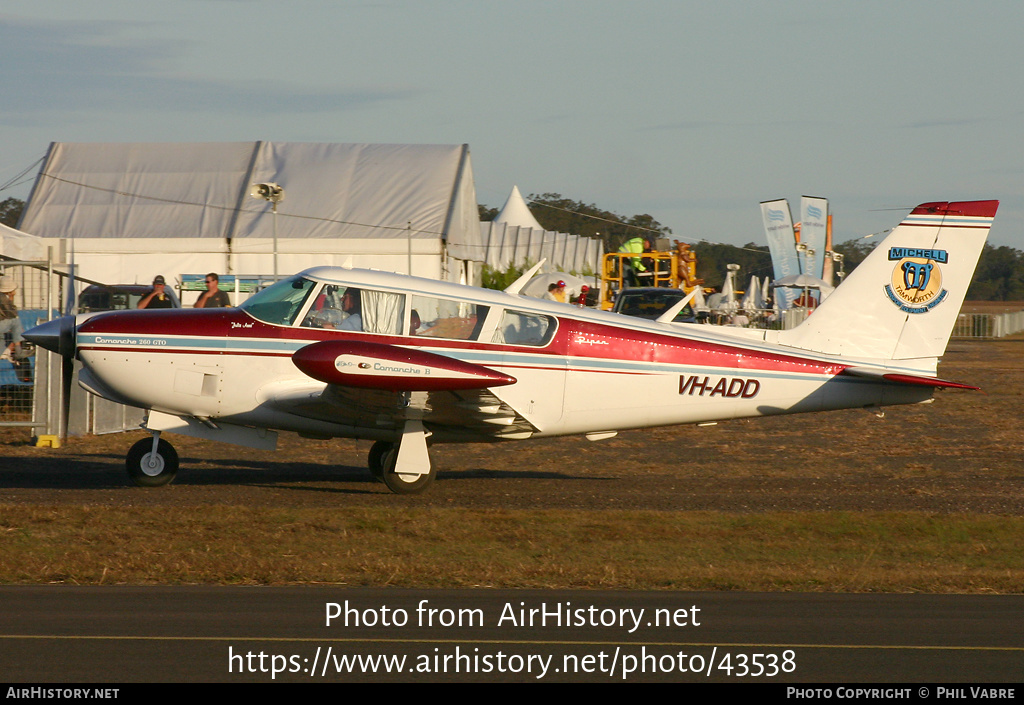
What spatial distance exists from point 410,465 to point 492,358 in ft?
4.38

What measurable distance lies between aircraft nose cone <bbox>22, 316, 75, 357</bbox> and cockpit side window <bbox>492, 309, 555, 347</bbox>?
4.09 metres

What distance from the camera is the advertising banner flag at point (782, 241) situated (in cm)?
4931

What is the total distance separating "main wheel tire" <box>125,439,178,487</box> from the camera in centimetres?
1105

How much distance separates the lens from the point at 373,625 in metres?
6.16

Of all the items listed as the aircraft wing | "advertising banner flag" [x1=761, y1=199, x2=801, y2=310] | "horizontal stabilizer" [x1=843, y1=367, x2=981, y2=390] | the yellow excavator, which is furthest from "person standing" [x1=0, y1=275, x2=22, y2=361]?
"advertising banner flag" [x1=761, y1=199, x2=801, y2=310]

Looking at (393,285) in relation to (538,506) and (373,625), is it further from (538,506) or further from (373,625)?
(373,625)

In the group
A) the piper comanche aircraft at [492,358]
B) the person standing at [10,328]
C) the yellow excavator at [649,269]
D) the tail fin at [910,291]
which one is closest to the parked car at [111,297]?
Result: the person standing at [10,328]

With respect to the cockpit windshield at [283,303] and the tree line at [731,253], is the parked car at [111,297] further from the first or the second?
the tree line at [731,253]

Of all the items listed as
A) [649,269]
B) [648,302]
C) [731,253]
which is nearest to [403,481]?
[648,302]

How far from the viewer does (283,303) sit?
10.7 metres

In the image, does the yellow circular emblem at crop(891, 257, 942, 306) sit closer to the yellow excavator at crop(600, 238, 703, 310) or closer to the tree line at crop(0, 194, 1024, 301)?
the yellow excavator at crop(600, 238, 703, 310)

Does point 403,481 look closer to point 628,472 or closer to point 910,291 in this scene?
point 628,472

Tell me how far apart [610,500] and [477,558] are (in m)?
3.00
